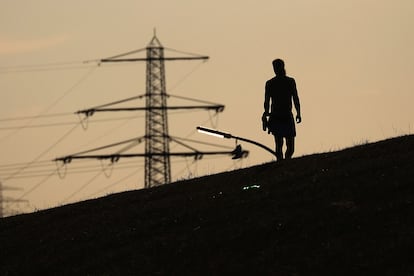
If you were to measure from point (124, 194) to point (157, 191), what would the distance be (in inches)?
86.8

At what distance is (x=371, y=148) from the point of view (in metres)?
26.8

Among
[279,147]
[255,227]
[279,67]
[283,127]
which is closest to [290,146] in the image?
[279,147]

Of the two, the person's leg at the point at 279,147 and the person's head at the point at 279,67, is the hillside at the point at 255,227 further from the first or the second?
the person's head at the point at 279,67

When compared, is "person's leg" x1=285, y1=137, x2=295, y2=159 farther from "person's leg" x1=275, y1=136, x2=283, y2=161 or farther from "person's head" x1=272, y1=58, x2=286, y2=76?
"person's head" x1=272, y1=58, x2=286, y2=76

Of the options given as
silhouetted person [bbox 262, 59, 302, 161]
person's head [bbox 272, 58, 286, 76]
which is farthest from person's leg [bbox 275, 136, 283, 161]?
person's head [bbox 272, 58, 286, 76]

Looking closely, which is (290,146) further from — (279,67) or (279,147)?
(279,67)

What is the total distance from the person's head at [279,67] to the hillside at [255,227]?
222 cm

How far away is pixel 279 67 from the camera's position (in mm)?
27172

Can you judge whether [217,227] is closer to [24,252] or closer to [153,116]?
[24,252]

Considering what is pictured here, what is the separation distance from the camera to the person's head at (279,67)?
27078 mm

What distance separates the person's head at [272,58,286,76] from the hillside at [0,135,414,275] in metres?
2.22

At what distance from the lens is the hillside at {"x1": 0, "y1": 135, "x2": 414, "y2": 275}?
1773 cm

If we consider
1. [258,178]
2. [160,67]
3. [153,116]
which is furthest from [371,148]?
[160,67]

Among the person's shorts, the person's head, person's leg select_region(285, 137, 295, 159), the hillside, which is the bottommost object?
the hillside
